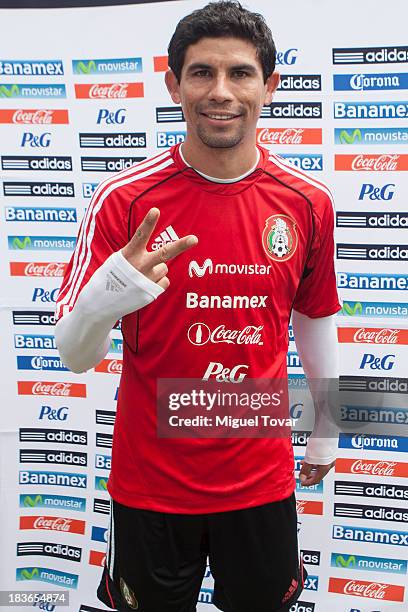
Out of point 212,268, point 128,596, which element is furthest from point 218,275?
point 128,596

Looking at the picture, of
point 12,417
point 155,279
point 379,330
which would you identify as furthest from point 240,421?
point 12,417

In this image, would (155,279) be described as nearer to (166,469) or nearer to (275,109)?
(166,469)

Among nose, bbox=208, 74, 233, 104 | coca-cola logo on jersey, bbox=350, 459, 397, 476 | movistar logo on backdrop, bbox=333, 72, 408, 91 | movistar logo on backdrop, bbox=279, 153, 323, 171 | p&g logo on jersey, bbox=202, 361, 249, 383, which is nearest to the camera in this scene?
nose, bbox=208, 74, 233, 104

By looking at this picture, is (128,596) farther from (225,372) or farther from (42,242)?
(42,242)

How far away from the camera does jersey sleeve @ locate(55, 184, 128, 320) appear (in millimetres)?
1116

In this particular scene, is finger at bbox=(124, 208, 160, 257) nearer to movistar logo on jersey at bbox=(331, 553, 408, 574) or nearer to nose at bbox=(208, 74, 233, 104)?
nose at bbox=(208, 74, 233, 104)

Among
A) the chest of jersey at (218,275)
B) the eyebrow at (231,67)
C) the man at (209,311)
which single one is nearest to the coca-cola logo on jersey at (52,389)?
the man at (209,311)

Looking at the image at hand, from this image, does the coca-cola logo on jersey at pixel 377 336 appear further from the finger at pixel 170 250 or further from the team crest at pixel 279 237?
the finger at pixel 170 250

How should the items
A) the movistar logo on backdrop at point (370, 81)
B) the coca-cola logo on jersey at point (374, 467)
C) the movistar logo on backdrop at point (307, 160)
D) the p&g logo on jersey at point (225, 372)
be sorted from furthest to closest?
the coca-cola logo on jersey at point (374, 467) → the movistar logo on backdrop at point (307, 160) → the movistar logo on backdrop at point (370, 81) → the p&g logo on jersey at point (225, 372)

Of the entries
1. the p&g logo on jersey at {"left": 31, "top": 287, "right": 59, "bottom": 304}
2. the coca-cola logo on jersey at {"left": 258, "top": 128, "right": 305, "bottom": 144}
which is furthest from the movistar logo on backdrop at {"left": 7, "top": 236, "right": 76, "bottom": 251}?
the coca-cola logo on jersey at {"left": 258, "top": 128, "right": 305, "bottom": 144}

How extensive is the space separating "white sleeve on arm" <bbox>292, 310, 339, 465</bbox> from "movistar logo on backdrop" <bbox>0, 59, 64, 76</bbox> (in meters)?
1.15

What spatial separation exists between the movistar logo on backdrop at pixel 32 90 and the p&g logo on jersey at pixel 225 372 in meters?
1.18

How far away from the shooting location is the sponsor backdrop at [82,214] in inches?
70.2

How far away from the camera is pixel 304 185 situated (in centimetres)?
125
